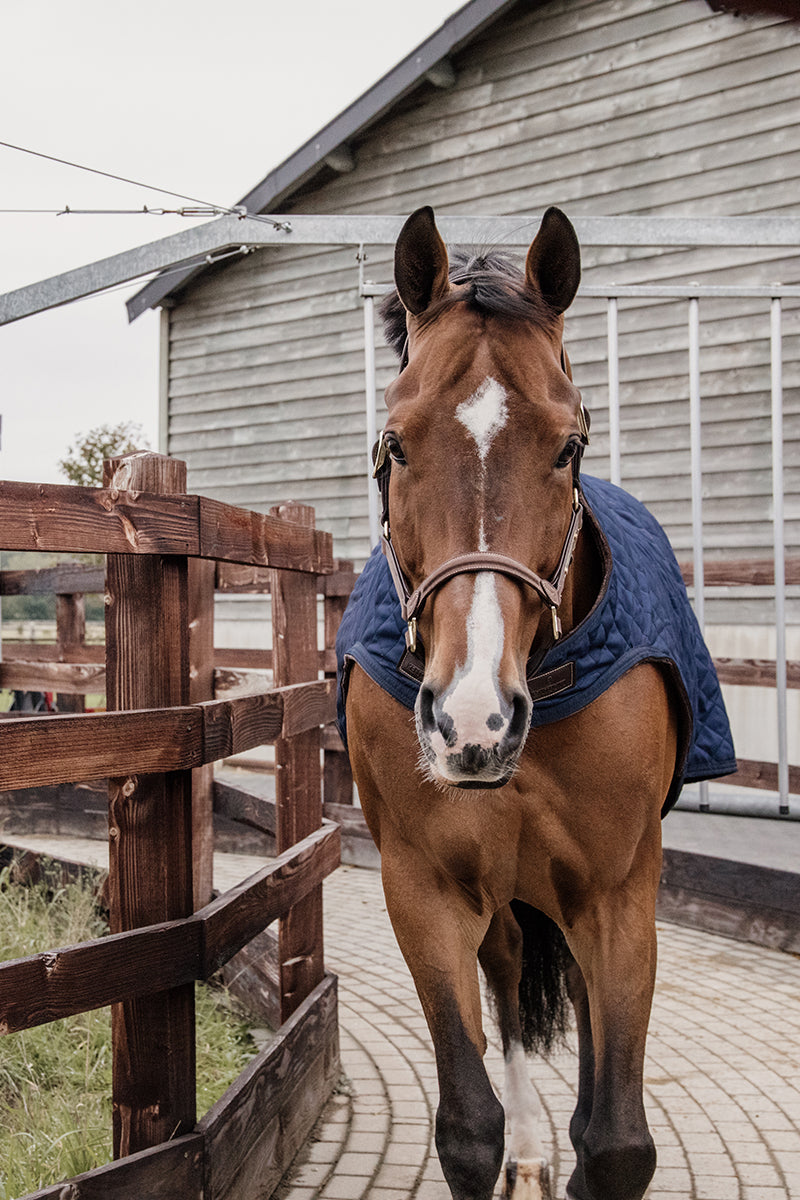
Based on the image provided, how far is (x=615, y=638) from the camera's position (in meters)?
2.06

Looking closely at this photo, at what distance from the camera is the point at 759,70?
26.5 feet

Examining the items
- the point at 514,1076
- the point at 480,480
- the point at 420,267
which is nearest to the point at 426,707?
the point at 480,480

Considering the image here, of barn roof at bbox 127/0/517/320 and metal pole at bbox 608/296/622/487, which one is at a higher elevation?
barn roof at bbox 127/0/517/320

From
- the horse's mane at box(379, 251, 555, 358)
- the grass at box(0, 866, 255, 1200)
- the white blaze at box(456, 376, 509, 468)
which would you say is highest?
the horse's mane at box(379, 251, 555, 358)

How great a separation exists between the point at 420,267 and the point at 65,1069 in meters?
2.51

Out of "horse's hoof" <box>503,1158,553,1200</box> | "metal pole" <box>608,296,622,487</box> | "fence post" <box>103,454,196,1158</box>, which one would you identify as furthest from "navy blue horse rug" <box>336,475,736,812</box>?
"metal pole" <box>608,296,622,487</box>

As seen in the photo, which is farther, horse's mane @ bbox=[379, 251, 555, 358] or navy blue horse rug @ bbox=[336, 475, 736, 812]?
navy blue horse rug @ bbox=[336, 475, 736, 812]

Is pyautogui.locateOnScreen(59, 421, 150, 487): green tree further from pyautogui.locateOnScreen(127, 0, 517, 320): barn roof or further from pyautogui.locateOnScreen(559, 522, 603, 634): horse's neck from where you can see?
pyautogui.locateOnScreen(559, 522, 603, 634): horse's neck

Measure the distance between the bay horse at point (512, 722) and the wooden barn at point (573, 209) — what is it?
5997mm

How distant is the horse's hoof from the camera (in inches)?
98.7

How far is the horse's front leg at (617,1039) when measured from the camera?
6.35 ft

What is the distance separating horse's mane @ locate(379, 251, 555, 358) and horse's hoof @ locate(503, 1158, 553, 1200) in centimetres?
201

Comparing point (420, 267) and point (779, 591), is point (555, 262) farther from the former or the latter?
point (779, 591)

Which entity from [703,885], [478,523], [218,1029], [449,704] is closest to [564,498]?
[478,523]
